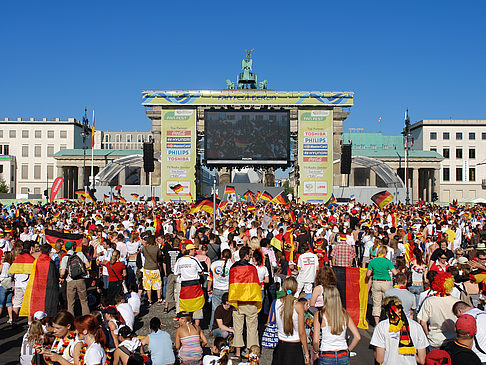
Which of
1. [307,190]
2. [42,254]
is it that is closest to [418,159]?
[307,190]

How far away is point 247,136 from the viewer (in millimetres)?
49062

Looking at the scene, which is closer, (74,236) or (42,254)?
(42,254)

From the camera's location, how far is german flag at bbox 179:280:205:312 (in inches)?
352

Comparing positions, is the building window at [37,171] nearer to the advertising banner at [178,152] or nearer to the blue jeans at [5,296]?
the advertising banner at [178,152]

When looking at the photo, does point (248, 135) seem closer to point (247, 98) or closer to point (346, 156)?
point (247, 98)

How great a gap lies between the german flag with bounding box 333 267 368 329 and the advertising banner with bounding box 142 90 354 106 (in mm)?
44136

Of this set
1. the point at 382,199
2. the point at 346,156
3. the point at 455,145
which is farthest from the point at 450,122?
the point at 382,199

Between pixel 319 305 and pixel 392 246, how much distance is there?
375 cm

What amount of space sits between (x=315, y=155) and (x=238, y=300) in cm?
4428

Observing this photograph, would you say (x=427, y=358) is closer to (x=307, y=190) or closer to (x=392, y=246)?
(x=392, y=246)

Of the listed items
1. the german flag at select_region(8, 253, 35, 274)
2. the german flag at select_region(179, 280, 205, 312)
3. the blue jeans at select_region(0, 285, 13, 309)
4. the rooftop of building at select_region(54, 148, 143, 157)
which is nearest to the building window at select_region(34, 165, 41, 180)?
the rooftop of building at select_region(54, 148, 143, 157)

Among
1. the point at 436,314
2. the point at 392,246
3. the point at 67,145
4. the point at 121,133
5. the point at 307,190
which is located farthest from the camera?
the point at 121,133

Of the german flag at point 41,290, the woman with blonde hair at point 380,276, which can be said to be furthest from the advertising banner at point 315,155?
the german flag at point 41,290

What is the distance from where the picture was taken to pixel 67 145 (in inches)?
3607
